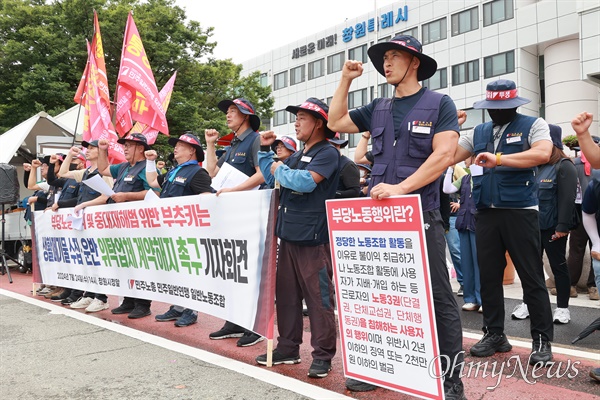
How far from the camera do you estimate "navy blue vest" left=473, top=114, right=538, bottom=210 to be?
3934mm

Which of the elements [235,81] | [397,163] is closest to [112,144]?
[397,163]

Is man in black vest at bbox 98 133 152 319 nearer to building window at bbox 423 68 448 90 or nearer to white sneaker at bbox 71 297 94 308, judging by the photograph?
A: white sneaker at bbox 71 297 94 308

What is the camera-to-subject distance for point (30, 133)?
1402cm

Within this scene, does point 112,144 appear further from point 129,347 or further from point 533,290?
point 533,290

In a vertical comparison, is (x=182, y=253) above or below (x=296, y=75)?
below

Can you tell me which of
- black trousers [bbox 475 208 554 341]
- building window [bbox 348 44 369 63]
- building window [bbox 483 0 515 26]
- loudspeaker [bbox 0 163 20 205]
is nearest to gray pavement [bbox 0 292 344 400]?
black trousers [bbox 475 208 554 341]

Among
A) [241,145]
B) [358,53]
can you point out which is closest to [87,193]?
[241,145]

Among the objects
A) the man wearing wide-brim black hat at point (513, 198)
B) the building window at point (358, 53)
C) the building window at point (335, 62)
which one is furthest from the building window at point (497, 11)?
the man wearing wide-brim black hat at point (513, 198)

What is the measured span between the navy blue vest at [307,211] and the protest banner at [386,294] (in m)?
0.49

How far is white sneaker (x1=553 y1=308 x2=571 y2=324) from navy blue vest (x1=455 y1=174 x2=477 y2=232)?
120 cm

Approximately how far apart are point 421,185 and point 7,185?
896 centimetres

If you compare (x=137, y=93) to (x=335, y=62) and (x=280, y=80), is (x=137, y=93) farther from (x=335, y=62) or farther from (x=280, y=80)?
(x=280, y=80)

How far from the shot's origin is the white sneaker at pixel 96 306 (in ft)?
21.7

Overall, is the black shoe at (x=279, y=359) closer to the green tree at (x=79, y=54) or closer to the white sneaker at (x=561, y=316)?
the white sneaker at (x=561, y=316)
